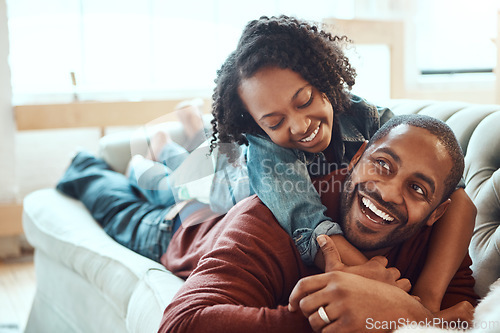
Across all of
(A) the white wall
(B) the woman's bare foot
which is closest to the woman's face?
(B) the woman's bare foot

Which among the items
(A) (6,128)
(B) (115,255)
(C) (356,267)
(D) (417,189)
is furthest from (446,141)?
(A) (6,128)

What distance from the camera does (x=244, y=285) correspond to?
0.84 m

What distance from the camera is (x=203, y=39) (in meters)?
3.32

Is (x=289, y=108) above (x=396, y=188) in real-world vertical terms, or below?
above

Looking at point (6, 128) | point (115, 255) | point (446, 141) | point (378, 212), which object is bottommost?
point (115, 255)

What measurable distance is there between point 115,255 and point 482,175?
38.5 inches

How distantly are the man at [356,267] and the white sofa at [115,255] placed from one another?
0.18 metres

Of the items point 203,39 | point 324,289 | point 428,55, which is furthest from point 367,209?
point 428,55

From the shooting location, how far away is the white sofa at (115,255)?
3.58ft

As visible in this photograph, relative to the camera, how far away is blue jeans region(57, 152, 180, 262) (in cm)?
154

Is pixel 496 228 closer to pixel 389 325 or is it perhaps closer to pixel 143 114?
pixel 389 325

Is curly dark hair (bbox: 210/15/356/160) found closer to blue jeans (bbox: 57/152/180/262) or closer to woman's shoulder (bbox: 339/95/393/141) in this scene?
woman's shoulder (bbox: 339/95/393/141)

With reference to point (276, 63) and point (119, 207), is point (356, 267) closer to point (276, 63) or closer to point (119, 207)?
point (276, 63)

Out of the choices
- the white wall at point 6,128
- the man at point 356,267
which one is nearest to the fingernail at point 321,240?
the man at point 356,267
